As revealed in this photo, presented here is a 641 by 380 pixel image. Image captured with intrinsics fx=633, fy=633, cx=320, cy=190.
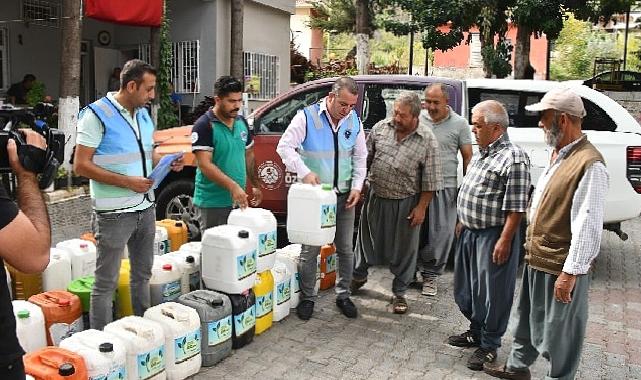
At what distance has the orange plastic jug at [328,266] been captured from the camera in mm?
5570

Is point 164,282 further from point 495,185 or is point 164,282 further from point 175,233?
point 495,185

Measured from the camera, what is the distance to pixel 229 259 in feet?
13.8

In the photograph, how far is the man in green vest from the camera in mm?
4504

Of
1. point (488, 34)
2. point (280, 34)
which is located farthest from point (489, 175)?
point (280, 34)

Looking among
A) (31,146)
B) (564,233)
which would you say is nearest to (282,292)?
(564,233)

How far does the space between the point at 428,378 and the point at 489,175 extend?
53.1 inches

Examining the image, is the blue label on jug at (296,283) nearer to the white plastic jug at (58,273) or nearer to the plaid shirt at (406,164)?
the plaid shirt at (406,164)

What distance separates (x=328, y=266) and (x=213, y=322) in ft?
5.93

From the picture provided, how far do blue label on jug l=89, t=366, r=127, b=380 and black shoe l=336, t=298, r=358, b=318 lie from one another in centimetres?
212

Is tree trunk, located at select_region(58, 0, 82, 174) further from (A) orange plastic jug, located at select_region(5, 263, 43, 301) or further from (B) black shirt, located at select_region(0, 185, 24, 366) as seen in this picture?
(B) black shirt, located at select_region(0, 185, 24, 366)

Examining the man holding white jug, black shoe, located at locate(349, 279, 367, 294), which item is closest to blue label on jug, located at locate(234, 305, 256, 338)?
the man holding white jug

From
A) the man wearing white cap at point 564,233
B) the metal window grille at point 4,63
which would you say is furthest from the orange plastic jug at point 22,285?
the metal window grille at point 4,63

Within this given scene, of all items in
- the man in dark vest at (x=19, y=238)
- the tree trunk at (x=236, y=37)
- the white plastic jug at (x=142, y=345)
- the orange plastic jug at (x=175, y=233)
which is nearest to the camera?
the man in dark vest at (x=19, y=238)

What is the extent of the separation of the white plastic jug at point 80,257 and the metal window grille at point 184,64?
31.0 feet
